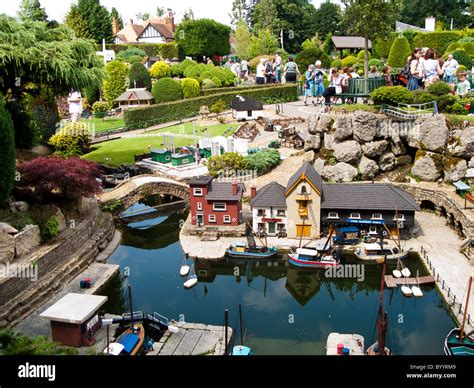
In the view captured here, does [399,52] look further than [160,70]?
No

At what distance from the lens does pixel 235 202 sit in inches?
1347

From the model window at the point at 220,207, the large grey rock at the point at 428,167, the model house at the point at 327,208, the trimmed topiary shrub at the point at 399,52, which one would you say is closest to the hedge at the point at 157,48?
the trimmed topiary shrub at the point at 399,52

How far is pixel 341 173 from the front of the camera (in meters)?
41.1

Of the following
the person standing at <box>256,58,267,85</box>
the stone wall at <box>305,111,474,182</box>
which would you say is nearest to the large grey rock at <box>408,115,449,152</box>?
the stone wall at <box>305,111,474,182</box>

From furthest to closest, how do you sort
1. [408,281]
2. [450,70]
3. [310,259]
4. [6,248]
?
[450,70], [310,259], [408,281], [6,248]

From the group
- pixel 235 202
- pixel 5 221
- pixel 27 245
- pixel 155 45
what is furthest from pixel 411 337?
pixel 155 45

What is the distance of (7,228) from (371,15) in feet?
107

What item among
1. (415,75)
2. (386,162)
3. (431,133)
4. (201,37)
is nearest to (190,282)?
(386,162)

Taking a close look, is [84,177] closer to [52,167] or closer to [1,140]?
[52,167]

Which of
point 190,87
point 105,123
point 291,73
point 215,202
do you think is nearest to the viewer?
point 215,202

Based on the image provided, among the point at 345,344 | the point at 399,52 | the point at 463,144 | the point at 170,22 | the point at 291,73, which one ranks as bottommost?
the point at 345,344

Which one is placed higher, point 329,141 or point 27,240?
point 329,141

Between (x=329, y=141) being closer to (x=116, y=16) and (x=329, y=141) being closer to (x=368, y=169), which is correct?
(x=368, y=169)

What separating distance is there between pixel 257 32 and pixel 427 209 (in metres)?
55.2
